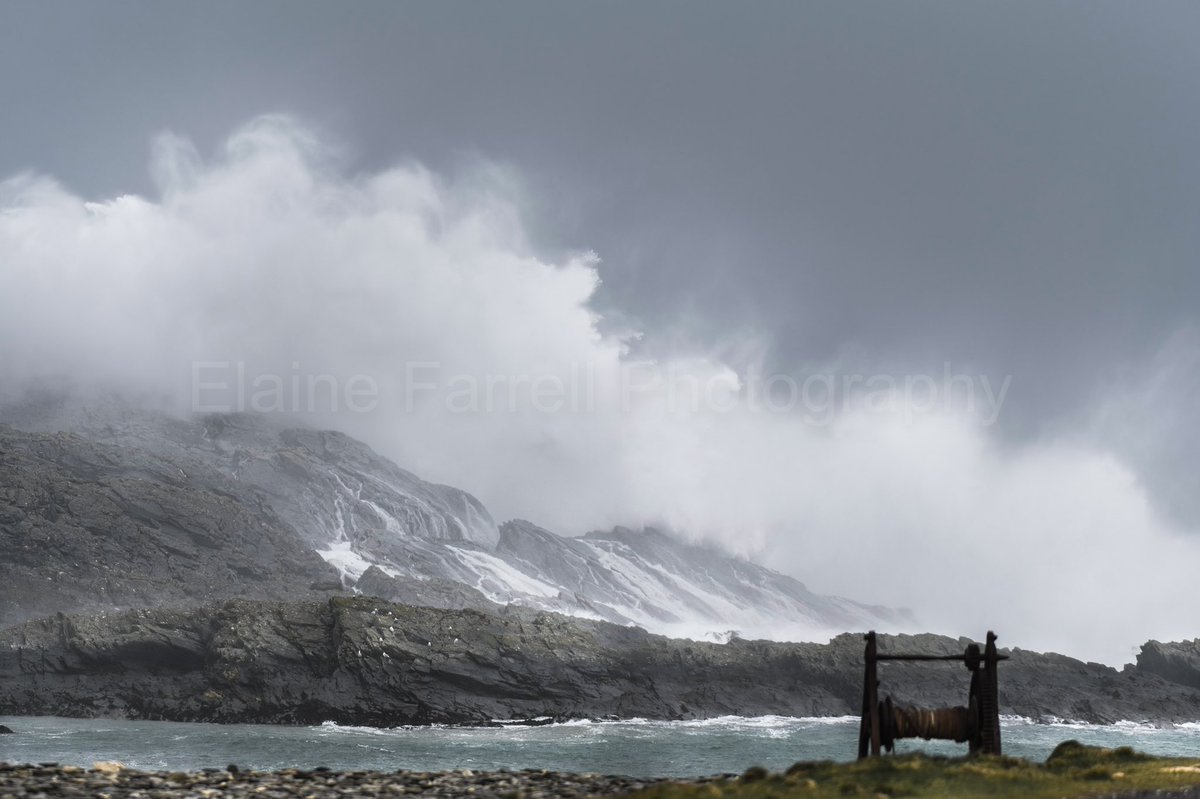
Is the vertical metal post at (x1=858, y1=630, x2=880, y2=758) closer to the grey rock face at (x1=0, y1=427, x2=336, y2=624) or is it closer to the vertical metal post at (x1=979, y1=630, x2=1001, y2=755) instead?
the vertical metal post at (x1=979, y1=630, x2=1001, y2=755)

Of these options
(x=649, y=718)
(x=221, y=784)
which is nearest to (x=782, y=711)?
(x=649, y=718)

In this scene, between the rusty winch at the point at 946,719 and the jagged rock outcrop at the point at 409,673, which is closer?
the rusty winch at the point at 946,719

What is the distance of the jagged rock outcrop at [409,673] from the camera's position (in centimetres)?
9969

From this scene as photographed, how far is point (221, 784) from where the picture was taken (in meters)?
28.0

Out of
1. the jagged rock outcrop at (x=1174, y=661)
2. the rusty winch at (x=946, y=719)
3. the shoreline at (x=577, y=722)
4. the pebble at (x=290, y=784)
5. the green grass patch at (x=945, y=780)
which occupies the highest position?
the rusty winch at (x=946, y=719)

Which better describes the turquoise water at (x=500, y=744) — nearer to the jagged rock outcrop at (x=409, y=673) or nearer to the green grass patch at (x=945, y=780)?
the jagged rock outcrop at (x=409, y=673)

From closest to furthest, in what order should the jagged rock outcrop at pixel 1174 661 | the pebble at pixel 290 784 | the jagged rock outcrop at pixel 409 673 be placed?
the pebble at pixel 290 784 → the jagged rock outcrop at pixel 409 673 → the jagged rock outcrop at pixel 1174 661

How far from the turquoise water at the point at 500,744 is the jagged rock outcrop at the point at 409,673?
20.6 feet

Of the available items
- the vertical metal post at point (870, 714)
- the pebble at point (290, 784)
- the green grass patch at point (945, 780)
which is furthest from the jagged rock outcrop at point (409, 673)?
the green grass patch at point (945, 780)

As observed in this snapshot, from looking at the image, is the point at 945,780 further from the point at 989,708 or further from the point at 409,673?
the point at 409,673

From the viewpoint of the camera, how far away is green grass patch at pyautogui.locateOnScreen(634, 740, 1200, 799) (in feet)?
69.7

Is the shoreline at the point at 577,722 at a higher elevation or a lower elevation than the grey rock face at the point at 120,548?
lower

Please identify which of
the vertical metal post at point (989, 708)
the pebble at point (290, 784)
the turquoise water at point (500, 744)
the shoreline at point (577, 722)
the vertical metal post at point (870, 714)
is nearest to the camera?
the vertical metal post at point (870, 714)

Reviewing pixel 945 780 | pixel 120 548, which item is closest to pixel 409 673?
pixel 945 780
